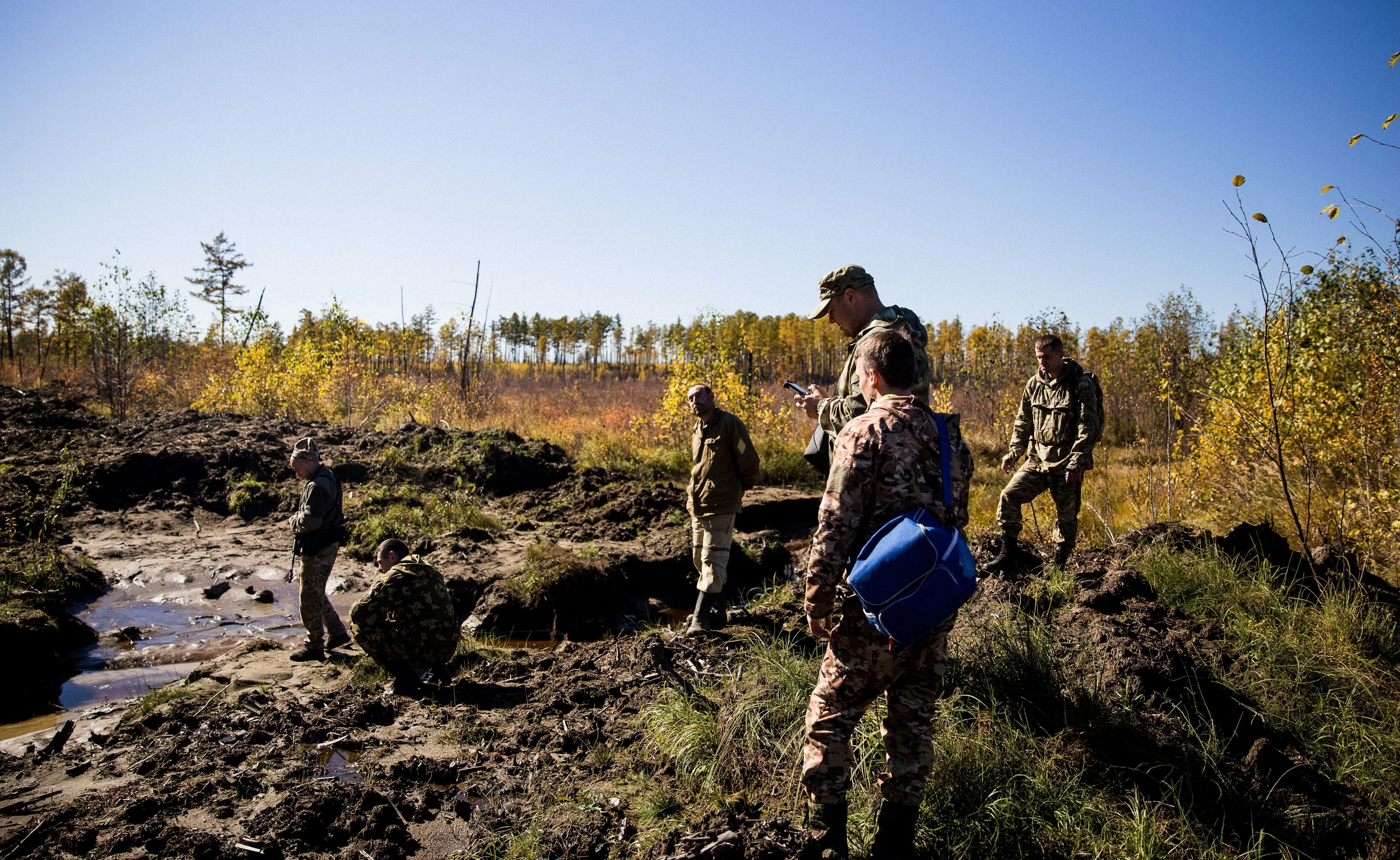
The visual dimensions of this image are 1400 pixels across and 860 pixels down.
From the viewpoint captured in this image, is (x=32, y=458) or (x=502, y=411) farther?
(x=502, y=411)

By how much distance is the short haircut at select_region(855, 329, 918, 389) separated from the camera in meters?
2.60

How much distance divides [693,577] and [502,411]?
12.1 m

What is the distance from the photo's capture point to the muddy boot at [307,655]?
234 inches

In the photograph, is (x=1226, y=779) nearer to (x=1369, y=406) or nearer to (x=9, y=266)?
(x=1369, y=406)

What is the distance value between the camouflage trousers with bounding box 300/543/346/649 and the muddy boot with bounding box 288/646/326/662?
0.03 meters

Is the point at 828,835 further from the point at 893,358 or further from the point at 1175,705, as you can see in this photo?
the point at 1175,705

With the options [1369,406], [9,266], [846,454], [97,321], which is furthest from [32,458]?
[9,266]

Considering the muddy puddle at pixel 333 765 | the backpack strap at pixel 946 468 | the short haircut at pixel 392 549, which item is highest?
the backpack strap at pixel 946 468

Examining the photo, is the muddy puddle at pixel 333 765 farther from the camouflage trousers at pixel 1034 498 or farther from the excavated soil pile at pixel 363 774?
the camouflage trousers at pixel 1034 498

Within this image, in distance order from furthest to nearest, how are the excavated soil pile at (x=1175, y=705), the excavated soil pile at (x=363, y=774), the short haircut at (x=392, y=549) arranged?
1. the short haircut at (x=392, y=549)
2. the excavated soil pile at (x=363, y=774)
3. the excavated soil pile at (x=1175, y=705)

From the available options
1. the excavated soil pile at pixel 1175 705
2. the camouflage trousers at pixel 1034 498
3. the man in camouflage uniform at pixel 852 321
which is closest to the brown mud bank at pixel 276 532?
the camouflage trousers at pixel 1034 498

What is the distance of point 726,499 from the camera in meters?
6.30

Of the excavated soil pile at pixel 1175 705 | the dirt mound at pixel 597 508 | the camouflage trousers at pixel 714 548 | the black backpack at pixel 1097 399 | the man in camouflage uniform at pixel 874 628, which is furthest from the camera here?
the dirt mound at pixel 597 508

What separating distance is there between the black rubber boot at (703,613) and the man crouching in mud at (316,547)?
3143mm
